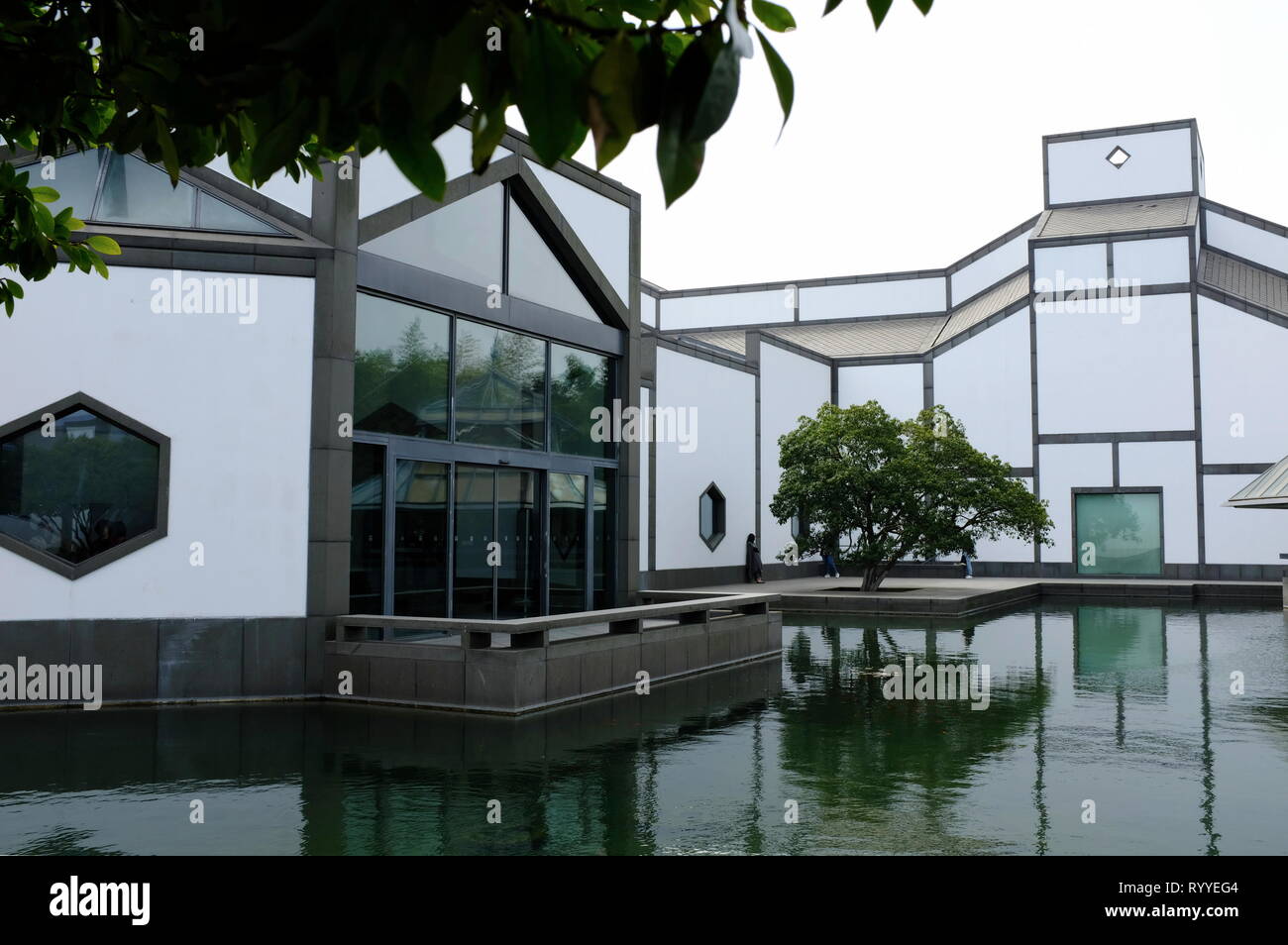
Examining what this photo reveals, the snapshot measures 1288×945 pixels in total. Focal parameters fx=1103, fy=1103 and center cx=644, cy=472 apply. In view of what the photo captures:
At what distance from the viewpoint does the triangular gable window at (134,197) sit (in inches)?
456

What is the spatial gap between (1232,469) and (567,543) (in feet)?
79.5

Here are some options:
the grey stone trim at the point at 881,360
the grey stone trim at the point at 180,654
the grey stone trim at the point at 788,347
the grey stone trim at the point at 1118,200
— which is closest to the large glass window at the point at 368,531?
the grey stone trim at the point at 180,654

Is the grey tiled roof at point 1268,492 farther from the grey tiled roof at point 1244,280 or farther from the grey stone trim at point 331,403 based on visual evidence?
the grey stone trim at point 331,403

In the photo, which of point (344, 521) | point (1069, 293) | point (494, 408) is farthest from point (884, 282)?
point (344, 521)

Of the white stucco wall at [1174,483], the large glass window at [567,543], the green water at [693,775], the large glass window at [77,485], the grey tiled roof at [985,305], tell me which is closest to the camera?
the green water at [693,775]

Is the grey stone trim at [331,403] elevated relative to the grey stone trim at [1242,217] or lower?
lower

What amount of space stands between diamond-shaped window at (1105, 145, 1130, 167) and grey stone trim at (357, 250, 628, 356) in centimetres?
2767

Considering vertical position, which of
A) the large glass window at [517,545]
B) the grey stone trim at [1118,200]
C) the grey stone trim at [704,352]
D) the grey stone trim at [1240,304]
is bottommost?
the large glass window at [517,545]

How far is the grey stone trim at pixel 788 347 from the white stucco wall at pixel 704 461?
1408 millimetres

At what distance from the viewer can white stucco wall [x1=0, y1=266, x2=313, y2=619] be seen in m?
10.9

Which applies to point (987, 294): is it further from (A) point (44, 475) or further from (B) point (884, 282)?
(A) point (44, 475)

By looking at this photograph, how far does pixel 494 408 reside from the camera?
14.4 metres
